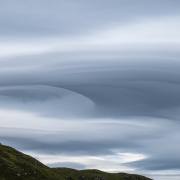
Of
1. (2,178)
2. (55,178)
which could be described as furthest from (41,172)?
(2,178)

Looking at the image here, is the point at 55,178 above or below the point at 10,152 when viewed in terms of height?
below

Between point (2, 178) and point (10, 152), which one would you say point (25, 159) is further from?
point (2, 178)

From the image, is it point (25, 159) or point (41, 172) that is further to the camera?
point (25, 159)

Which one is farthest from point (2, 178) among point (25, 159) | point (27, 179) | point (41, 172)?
point (25, 159)

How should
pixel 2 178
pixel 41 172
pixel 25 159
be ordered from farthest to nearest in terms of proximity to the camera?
pixel 25 159, pixel 41 172, pixel 2 178

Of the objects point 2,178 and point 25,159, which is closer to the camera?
point 2,178

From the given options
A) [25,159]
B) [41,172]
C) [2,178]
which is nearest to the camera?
[2,178]

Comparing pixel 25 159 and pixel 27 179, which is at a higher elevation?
pixel 25 159

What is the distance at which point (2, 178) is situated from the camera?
471ft

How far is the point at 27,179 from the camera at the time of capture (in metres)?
150

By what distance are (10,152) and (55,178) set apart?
98.8ft

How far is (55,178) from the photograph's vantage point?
16388 cm

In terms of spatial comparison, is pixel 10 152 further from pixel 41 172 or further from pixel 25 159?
pixel 41 172

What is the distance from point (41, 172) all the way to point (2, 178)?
66.2ft
